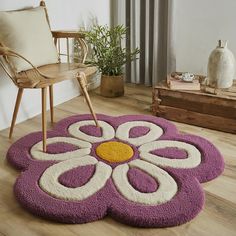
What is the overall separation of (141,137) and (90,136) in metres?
0.34

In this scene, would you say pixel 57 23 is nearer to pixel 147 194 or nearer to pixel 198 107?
pixel 198 107

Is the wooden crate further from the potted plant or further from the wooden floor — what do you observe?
the potted plant

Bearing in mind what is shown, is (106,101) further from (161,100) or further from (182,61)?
(182,61)

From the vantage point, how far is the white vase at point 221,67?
94.5 inches

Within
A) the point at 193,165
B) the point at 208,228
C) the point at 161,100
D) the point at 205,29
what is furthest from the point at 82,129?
the point at 205,29

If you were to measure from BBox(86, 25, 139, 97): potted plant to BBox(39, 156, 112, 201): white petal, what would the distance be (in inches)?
46.1

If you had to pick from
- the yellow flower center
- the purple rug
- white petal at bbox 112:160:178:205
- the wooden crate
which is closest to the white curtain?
the wooden crate

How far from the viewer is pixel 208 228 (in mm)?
1499

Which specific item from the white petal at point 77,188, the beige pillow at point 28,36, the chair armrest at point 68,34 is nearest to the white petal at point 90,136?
the white petal at point 77,188

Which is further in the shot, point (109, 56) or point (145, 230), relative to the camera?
point (109, 56)

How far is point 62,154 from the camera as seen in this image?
6.72 ft

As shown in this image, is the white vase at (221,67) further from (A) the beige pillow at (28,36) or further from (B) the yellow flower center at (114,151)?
(A) the beige pillow at (28,36)

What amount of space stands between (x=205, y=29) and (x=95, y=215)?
1972 millimetres

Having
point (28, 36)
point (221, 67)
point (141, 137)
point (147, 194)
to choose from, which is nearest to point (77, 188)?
point (147, 194)
